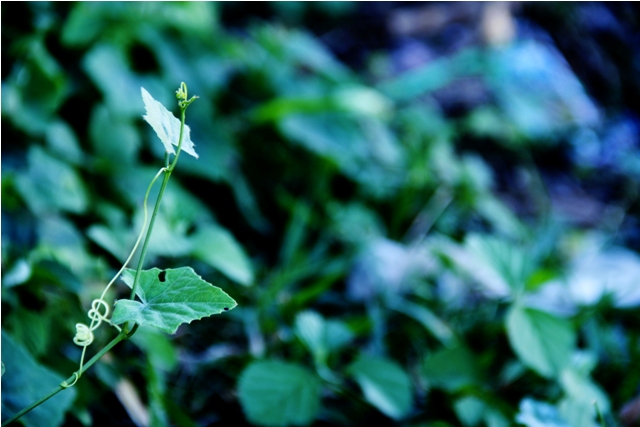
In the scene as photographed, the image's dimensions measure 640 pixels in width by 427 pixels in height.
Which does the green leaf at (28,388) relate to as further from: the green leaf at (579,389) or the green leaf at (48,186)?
the green leaf at (579,389)

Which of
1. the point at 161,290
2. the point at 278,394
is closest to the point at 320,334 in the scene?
A: the point at 278,394

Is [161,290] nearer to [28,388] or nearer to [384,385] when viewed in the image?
[28,388]

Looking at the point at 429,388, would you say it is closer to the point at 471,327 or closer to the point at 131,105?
the point at 471,327

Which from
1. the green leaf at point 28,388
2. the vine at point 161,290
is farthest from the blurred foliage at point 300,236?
the vine at point 161,290

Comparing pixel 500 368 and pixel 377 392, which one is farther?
pixel 500 368

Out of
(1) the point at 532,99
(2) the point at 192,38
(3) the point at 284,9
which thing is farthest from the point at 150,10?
(1) the point at 532,99

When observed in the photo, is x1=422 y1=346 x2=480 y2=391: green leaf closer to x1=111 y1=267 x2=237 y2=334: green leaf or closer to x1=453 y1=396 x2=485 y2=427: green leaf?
x1=453 y1=396 x2=485 y2=427: green leaf
